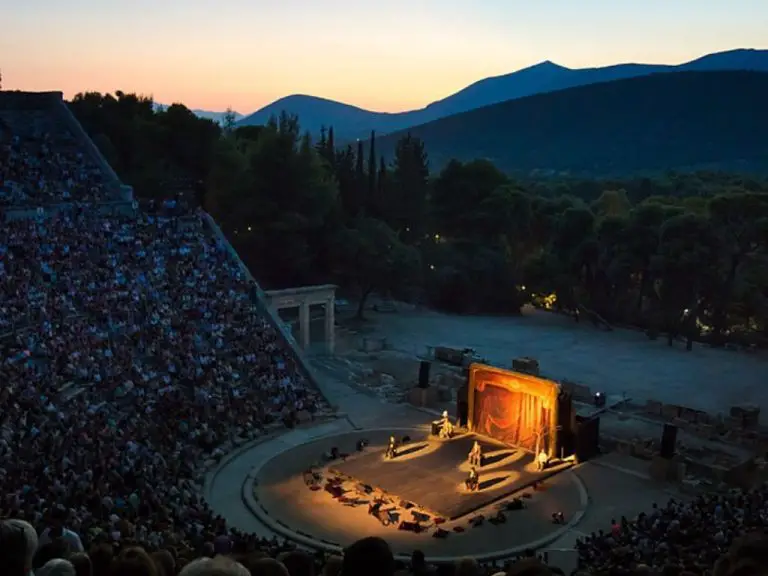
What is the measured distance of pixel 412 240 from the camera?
6562 centimetres

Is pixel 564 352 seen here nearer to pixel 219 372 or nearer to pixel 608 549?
pixel 219 372

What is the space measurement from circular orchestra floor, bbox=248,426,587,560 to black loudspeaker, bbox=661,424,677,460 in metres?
2.94

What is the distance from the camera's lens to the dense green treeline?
51406 mm

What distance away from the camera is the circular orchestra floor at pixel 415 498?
70.0 feet

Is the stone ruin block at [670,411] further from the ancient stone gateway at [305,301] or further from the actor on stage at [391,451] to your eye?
the ancient stone gateway at [305,301]

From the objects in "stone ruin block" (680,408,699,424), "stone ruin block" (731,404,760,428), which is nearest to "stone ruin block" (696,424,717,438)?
"stone ruin block" (680,408,699,424)

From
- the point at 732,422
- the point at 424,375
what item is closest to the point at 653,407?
the point at 732,422

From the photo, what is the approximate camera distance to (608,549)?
18.5 m

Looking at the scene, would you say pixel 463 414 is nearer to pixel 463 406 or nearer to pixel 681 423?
pixel 463 406

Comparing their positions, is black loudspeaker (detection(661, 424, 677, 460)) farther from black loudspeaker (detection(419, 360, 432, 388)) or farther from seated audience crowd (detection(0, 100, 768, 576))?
black loudspeaker (detection(419, 360, 432, 388))

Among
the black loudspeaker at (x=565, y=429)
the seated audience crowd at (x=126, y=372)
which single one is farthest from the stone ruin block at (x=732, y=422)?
the seated audience crowd at (x=126, y=372)

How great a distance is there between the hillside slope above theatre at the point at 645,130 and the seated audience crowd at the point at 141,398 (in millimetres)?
127391

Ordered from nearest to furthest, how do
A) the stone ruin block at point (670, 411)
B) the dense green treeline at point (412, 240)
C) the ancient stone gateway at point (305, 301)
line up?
the stone ruin block at point (670, 411) < the ancient stone gateway at point (305, 301) < the dense green treeline at point (412, 240)

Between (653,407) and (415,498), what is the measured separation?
45.8 feet
